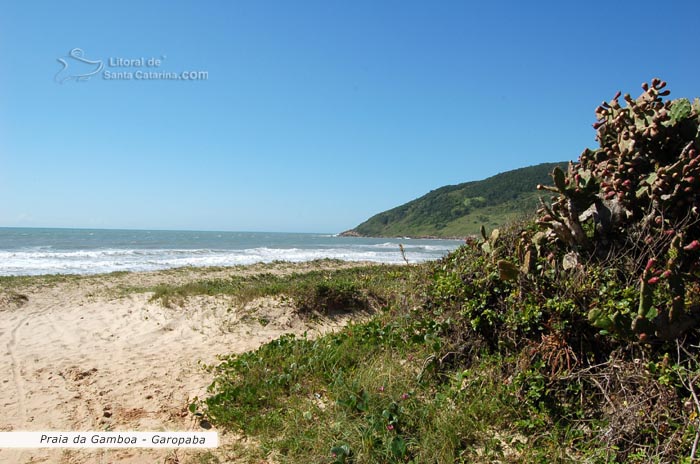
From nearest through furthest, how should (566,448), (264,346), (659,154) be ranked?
(566,448) → (659,154) → (264,346)

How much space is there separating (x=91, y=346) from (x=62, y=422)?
11.6 feet

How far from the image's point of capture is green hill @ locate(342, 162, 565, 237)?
88812mm

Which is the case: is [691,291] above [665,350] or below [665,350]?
above

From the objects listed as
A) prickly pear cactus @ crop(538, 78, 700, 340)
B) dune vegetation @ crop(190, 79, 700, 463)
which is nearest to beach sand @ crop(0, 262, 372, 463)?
dune vegetation @ crop(190, 79, 700, 463)

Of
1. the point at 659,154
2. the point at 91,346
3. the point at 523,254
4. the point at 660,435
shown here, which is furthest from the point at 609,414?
the point at 91,346

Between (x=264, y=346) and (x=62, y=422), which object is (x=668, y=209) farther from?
(x=62, y=422)

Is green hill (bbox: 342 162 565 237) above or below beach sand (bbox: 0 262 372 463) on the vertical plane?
above

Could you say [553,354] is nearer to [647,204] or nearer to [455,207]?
[647,204]

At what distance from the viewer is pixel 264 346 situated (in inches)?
248

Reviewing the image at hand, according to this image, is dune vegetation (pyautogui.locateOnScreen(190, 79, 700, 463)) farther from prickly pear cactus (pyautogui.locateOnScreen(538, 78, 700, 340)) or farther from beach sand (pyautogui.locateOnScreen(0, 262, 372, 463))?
beach sand (pyautogui.locateOnScreen(0, 262, 372, 463))

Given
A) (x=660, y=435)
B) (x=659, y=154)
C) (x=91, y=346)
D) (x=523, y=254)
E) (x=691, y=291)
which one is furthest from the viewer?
(x=91, y=346)

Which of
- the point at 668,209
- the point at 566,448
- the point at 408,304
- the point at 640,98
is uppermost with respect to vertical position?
the point at 640,98

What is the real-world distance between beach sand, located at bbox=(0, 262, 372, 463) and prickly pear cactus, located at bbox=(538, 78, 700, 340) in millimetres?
3771

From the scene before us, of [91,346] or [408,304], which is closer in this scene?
[408,304]
